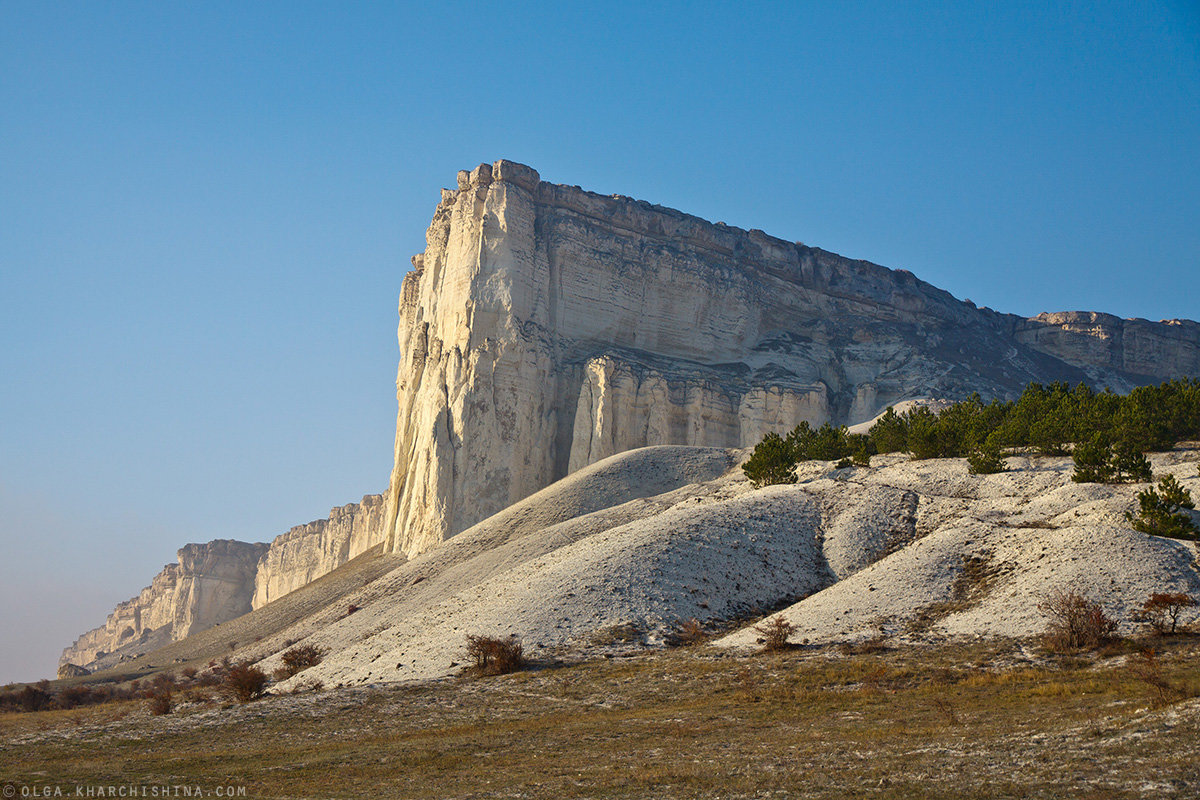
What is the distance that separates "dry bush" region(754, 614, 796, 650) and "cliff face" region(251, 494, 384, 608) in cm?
8918

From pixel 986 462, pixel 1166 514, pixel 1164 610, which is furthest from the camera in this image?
pixel 986 462

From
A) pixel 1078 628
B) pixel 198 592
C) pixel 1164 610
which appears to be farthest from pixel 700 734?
pixel 198 592

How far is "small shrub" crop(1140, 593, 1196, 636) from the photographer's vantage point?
73.1 ft

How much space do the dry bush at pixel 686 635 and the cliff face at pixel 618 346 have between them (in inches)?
1717

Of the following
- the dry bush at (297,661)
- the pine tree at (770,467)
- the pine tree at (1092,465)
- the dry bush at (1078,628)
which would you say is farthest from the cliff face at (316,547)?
the dry bush at (1078,628)

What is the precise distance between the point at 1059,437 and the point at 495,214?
56010 mm

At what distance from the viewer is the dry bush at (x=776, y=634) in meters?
24.7

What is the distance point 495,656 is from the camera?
25938 mm

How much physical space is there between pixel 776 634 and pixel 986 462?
17.8 meters

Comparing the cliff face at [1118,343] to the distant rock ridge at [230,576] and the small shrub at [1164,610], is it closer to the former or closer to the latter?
the distant rock ridge at [230,576]

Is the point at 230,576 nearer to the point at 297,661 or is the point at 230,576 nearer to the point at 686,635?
the point at 297,661

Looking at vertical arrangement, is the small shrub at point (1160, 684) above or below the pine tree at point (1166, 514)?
below

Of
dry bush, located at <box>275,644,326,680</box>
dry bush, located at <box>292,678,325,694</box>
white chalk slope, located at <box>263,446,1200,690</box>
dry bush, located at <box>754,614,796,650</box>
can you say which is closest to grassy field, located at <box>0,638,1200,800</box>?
dry bush, located at <box>754,614,796,650</box>

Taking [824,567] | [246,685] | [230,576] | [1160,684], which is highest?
[230,576]
